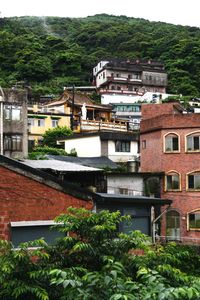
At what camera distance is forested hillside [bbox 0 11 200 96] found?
3383 inches

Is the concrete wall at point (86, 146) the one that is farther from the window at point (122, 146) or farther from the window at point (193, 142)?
the window at point (193, 142)

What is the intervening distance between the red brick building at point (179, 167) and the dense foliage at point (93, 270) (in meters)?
22.1

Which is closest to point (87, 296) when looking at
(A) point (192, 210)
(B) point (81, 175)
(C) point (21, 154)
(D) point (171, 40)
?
(B) point (81, 175)

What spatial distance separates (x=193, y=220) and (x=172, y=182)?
10.1ft

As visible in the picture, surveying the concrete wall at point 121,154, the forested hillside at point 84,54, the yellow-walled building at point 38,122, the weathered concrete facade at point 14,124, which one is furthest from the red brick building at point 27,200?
the forested hillside at point 84,54

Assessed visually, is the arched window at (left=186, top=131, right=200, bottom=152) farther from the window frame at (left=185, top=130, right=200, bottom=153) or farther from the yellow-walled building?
the yellow-walled building

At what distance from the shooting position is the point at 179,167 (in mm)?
31766

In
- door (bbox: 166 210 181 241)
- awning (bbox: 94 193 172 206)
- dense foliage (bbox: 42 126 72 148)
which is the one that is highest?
dense foliage (bbox: 42 126 72 148)

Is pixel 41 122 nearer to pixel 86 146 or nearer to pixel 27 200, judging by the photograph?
pixel 86 146

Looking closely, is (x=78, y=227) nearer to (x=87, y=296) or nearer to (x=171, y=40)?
(x=87, y=296)

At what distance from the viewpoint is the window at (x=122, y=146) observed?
40.4 m

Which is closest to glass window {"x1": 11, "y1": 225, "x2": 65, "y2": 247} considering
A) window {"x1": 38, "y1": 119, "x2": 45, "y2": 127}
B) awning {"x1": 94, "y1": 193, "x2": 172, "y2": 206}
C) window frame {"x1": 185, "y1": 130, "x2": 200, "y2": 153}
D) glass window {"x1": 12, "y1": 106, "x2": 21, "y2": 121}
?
awning {"x1": 94, "y1": 193, "x2": 172, "y2": 206}

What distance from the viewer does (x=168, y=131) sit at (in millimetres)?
32156

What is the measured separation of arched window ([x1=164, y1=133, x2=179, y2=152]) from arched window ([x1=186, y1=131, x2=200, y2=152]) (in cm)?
79
